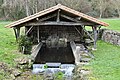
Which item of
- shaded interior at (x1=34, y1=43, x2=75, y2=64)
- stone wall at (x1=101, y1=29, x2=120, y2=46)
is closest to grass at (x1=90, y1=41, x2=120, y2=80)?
shaded interior at (x1=34, y1=43, x2=75, y2=64)

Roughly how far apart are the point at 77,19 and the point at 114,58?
457cm

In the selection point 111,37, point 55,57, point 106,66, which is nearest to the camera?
point 106,66

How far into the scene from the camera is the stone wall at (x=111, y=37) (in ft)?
61.7

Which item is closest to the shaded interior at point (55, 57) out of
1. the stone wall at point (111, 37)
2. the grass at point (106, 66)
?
the grass at point (106, 66)

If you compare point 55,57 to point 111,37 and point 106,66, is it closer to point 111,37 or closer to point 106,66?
point 106,66

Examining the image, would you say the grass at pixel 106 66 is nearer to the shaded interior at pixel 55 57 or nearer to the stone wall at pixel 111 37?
the shaded interior at pixel 55 57

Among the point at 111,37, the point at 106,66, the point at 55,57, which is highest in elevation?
the point at 111,37

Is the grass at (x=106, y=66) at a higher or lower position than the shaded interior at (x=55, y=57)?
higher

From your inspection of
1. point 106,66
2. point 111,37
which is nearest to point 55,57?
point 106,66

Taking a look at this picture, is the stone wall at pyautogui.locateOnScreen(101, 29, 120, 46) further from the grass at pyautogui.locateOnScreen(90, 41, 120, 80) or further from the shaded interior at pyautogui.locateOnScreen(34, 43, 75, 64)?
the grass at pyautogui.locateOnScreen(90, 41, 120, 80)

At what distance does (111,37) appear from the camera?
66.1 ft

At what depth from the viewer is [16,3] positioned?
3872 cm

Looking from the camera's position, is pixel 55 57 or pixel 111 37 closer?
pixel 55 57

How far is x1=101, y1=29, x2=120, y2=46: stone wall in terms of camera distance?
1880cm
